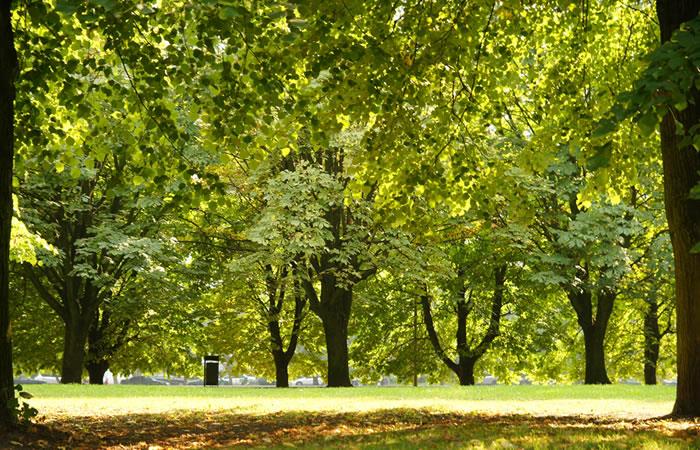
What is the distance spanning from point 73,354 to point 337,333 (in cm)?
820

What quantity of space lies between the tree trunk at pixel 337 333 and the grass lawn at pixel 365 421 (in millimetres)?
6778

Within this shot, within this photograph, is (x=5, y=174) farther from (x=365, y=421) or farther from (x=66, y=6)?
(x=365, y=421)

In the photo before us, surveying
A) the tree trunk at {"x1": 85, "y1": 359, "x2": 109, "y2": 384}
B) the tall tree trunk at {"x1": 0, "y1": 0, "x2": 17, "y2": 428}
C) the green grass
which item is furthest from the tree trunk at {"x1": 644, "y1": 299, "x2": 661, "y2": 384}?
the tall tree trunk at {"x1": 0, "y1": 0, "x2": 17, "y2": 428}

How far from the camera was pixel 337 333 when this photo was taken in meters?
23.8

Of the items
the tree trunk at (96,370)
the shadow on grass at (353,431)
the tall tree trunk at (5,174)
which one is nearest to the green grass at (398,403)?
the shadow on grass at (353,431)

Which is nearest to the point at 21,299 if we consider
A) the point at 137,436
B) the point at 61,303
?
the point at 61,303

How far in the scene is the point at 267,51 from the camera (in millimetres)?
9555

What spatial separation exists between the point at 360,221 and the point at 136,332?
11.8 m

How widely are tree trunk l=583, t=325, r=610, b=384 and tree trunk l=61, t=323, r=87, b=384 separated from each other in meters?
15.8

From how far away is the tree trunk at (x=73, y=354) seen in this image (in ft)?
78.3

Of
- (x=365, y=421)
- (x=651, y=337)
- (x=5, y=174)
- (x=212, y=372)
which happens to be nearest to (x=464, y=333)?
(x=651, y=337)

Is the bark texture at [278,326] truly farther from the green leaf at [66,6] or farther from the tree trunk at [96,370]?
the green leaf at [66,6]

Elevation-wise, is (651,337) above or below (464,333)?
below

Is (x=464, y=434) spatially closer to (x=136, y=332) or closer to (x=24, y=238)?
(x=24, y=238)
